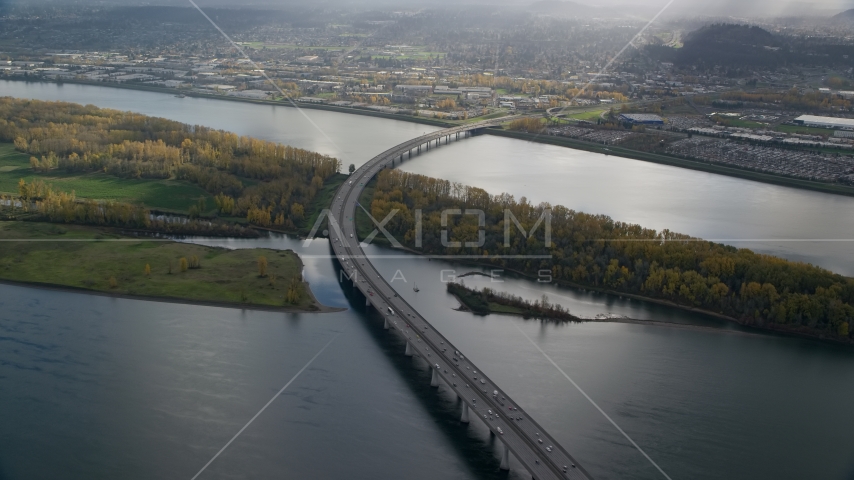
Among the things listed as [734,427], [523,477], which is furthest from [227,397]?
[734,427]

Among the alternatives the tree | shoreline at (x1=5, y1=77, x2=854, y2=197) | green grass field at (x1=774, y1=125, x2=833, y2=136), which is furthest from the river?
green grass field at (x1=774, y1=125, x2=833, y2=136)

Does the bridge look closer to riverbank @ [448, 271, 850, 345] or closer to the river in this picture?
the river

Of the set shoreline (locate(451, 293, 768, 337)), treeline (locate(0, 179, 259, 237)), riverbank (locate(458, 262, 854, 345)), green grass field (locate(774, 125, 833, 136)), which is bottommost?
shoreline (locate(451, 293, 768, 337))

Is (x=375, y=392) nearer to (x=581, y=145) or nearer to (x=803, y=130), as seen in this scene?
(x=581, y=145)

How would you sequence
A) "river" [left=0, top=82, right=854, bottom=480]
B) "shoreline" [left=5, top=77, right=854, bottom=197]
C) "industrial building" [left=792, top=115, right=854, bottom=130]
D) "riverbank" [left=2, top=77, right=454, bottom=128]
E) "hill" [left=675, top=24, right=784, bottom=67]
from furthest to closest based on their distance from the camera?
"hill" [left=675, top=24, right=784, bottom=67] → "riverbank" [left=2, top=77, right=454, bottom=128] → "industrial building" [left=792, top=115, right=854, bottom=130] → "shoreline" [left=5, top=77, right=854, bottom=197] → "river" [left=0, top=82, right=854, bottom=480]

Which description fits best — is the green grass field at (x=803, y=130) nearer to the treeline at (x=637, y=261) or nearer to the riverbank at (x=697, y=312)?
the treeline at (x=637, y=261)

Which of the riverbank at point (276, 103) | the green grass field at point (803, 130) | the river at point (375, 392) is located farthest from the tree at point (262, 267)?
the green grass field at point (803, 130)
